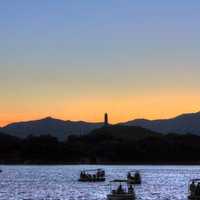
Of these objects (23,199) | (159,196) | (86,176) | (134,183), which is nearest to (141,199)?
(159,196)

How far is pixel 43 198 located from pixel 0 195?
1277 cm

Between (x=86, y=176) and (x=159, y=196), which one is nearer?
(x=159, y=196)

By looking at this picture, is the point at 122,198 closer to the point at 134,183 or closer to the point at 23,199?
the point at 23,199

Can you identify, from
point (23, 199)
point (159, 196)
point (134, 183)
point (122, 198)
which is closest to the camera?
point (122, 198)

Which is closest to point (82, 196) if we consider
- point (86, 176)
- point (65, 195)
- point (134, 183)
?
point (65, 195)

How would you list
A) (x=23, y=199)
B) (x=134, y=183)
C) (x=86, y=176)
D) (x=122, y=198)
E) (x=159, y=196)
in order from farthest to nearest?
(x=86, y=176)
(x=134, y=183)
(x=159, y=196)
(x=23, y=199)
(x=122, y=198)

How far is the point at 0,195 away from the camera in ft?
442

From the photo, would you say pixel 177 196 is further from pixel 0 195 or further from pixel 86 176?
pixel 86 176

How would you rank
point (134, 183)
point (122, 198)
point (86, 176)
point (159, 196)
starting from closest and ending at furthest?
point (122, 198) < point (159, 196) < point (134, 183) < point (86, 176)

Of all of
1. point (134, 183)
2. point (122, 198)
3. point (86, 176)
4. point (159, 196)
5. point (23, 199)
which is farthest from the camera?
point (86, 176)

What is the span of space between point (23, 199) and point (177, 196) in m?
28.9

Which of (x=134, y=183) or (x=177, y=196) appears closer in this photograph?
(x=177, y=196)

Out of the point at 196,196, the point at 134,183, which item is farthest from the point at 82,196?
the point at 134,183

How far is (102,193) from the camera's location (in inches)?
5487
